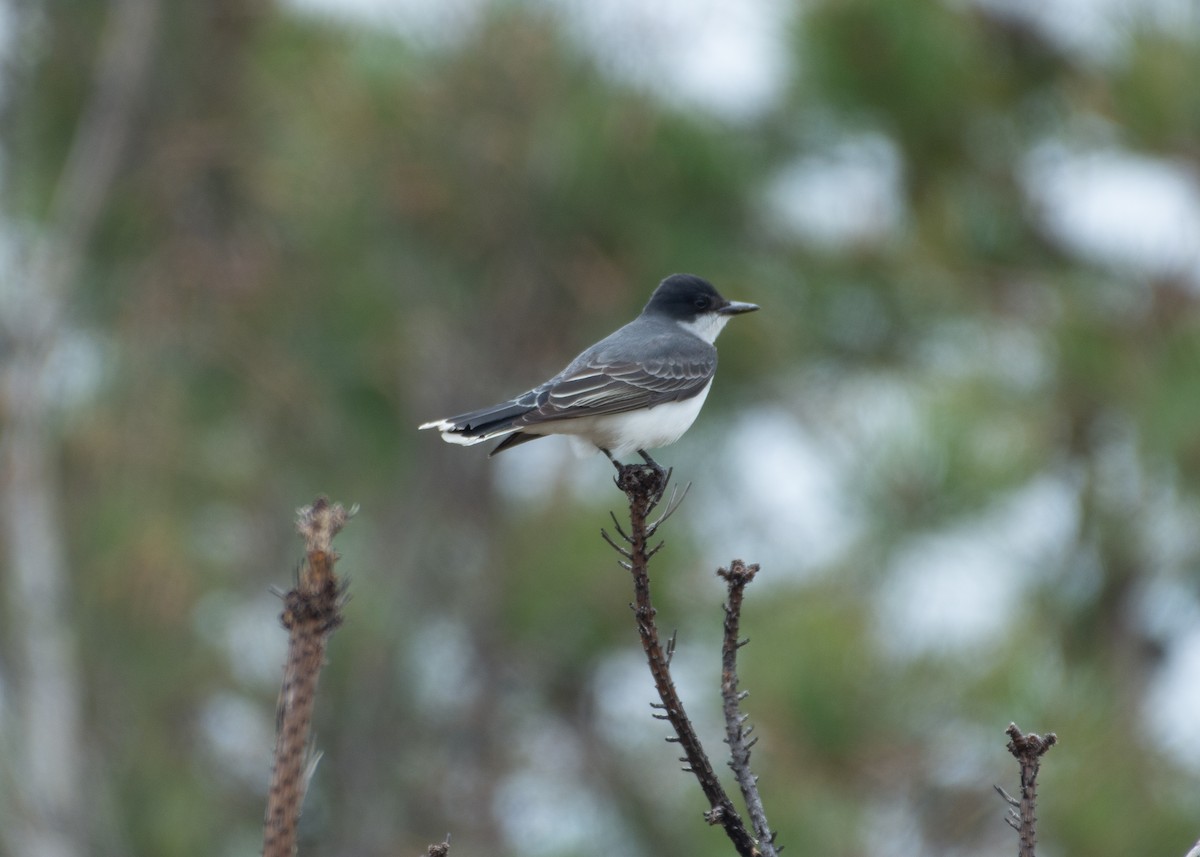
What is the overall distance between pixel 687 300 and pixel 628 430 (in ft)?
4.34

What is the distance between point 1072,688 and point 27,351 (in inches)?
241

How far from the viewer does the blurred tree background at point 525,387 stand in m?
7.55

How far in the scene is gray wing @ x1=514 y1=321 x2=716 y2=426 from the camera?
4.95 metres

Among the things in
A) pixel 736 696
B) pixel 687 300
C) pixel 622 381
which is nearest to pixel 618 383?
pixel 622 381

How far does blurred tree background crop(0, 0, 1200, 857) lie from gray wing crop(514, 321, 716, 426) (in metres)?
1.70

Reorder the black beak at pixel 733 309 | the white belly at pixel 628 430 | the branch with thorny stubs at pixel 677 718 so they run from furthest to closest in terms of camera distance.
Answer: the black beak at pixel 733 309 → the white belly at pixel 628 430 → the branch with thorny stubs at pixel 677 718

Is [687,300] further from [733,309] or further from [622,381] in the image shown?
[622,381]

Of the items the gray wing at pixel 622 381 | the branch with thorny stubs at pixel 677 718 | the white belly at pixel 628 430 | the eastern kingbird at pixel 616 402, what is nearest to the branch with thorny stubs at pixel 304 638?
the branch with thorny stubs at pixel 677 718

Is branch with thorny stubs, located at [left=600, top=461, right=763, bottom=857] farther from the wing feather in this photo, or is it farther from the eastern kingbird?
the wing feather

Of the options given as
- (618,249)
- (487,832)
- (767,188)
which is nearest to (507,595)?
(487,832)

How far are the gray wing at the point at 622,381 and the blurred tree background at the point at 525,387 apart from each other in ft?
5.58

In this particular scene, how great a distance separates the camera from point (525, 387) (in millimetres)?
9898

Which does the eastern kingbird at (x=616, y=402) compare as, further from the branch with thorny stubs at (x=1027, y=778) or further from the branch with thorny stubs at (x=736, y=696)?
the branch with thorny stubs at (x=1027, y=778)

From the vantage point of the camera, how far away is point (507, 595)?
8.62 m
